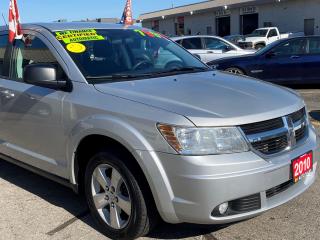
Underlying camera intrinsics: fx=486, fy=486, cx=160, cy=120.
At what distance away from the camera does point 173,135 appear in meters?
3.23

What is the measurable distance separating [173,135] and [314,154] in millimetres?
1301

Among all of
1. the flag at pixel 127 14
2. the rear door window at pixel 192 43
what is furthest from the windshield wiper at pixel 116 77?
the rear door window at pixel 192 43

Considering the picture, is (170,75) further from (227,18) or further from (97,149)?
(227,18)

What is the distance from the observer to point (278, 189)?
352cm

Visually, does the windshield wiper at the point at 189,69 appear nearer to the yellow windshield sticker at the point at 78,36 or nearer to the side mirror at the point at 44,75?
the yellow windshield sticker at the point at 78,36

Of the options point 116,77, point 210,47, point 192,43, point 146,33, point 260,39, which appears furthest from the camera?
point 260,39

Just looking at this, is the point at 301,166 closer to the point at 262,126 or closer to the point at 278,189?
the point at 278,189

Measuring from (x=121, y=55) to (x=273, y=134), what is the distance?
1.73 metres

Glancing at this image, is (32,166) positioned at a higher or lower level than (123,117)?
lower

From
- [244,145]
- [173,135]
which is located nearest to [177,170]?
[173,135]

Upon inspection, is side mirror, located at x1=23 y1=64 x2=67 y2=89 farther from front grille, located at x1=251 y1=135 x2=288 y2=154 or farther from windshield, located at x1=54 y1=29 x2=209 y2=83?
front grille, located at x1=251 y1=135 x2=288 y2=154

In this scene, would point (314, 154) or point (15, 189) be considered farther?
point (15, 189)

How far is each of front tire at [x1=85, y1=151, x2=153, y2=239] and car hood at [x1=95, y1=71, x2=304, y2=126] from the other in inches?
21.1

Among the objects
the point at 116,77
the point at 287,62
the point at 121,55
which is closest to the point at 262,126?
the point at 116,77
